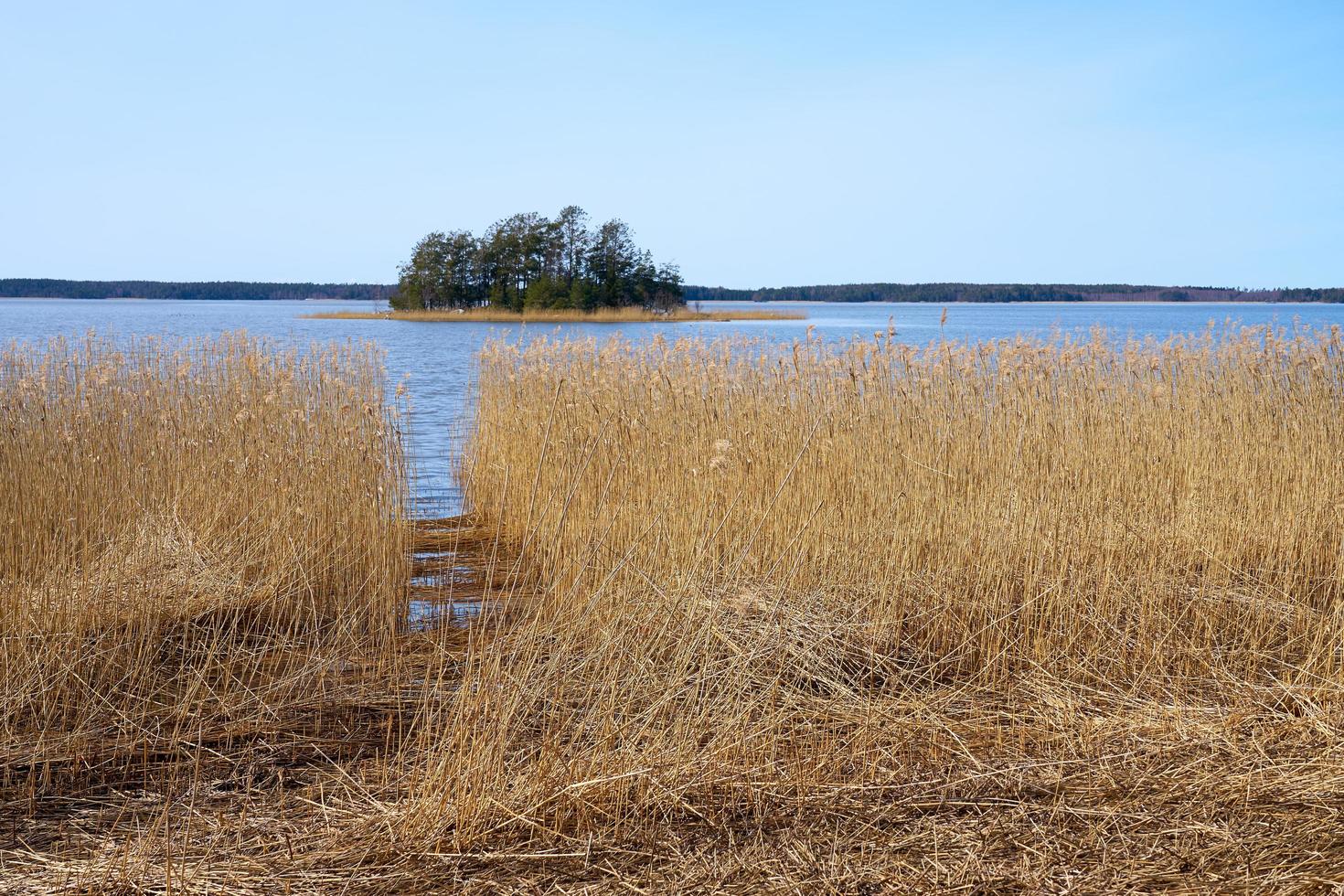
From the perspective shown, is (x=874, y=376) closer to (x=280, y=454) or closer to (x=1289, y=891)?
(x=280, y=454)

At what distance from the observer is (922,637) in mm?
4137

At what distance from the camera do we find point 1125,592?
407 centimetres

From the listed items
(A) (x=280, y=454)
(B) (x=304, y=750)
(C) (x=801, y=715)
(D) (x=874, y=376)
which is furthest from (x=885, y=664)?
(A) (x=280, y=454)

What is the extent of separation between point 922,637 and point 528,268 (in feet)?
175

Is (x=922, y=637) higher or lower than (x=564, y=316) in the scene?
lower

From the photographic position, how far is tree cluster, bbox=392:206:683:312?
55.2 metres

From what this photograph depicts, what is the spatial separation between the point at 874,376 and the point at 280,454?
10.6 ft

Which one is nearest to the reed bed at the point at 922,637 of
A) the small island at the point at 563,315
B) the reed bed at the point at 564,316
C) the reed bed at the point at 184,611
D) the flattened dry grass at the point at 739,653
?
the flattened dry grass at the point at 739,653

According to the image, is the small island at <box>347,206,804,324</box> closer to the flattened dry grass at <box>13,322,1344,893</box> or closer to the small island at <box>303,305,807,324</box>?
the small island at <box>303,305,807,324</box>

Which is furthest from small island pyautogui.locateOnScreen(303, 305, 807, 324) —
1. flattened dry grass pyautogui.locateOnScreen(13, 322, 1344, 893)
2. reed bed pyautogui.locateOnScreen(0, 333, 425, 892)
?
flattened dry grass pyautogui.locateOnScreen(13, 322, 1344, 893)

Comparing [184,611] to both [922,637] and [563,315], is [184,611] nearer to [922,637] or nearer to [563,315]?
[922,637]

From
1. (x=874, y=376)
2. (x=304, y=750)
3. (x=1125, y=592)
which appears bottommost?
(x=304, y=750)

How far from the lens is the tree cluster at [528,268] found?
55188 mm

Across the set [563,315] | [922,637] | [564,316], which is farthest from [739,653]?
[563,315]
